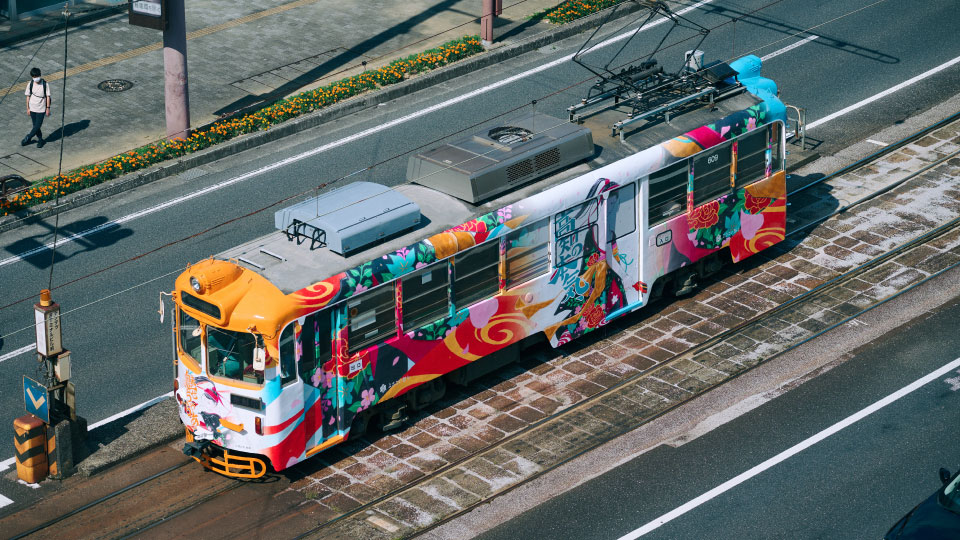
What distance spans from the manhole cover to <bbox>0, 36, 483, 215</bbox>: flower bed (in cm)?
338

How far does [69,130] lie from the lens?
3061cm

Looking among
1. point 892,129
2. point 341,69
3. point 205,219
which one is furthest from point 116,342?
point 892,129

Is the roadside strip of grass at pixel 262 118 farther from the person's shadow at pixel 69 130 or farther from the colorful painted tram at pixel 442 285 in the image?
the colorful painted tram at pixel 442 285

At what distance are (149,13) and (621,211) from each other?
12461mm

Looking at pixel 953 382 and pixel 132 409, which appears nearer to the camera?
pixel 132 409

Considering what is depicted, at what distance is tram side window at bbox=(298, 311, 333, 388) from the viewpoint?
18719 millimetres

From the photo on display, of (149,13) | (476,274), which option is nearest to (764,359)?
(476,274)

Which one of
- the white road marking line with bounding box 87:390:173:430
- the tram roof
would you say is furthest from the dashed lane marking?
the tram roof

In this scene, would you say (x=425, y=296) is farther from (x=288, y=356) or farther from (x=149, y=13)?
(x=149, y=13)

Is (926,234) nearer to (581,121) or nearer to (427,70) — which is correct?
(581,121)

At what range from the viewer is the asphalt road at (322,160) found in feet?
75.2

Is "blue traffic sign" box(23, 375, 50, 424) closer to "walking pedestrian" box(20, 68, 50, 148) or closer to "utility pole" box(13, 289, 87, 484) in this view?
"utility pole" box(13, 289, 87, 484)

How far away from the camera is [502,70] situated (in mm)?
33156

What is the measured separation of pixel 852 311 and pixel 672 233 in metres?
3.45
